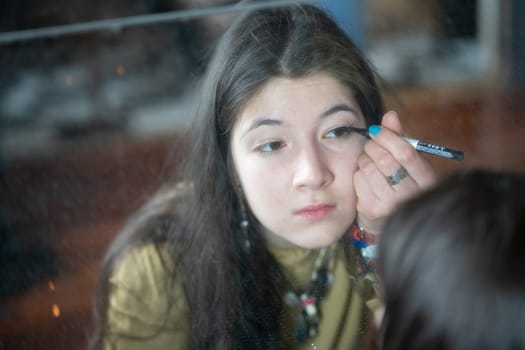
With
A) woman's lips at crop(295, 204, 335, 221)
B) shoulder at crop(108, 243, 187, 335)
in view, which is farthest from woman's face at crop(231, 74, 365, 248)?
shoulder at crop(108, 243, 187, 335)

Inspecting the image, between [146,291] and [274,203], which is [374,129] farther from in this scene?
[146,291]

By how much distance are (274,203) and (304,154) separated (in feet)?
0.26

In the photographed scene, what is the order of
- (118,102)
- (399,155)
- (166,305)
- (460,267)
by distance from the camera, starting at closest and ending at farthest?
(460,267) → (399,155) → (166,305) → (118,102)

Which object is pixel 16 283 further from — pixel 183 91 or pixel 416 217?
pixel 416 217

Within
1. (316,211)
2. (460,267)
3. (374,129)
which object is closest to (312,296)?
(316,211)

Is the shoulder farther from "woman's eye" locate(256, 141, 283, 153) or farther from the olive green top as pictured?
"woman's eye" locate(256, 141, 283, 153)

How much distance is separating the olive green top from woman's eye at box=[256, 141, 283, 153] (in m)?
0.14

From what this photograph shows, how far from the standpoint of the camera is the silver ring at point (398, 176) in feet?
2.27

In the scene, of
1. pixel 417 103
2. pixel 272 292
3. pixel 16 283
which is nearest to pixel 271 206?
pixel 272 292

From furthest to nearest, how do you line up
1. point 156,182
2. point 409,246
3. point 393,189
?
point 156,182, point 393,189, point 409,246

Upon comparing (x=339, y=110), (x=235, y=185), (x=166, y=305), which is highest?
(x=339, y=110)

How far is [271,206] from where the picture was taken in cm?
76

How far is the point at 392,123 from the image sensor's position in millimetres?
727

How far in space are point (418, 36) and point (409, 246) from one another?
0.48 metres
